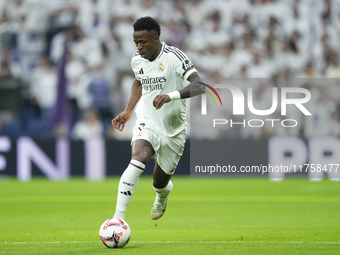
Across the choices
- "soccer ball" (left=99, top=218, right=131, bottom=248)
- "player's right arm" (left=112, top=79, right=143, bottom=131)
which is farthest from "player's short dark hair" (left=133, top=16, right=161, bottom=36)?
"soccer ball" (left=99, top=218, right=131, bottom=248)

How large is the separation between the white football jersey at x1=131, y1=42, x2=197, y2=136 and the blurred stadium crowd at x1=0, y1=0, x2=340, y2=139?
853cm

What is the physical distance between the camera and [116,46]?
16.5 metres

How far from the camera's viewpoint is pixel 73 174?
14906 mm

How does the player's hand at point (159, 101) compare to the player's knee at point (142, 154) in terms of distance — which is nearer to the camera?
the player's hand at point (159, 101)

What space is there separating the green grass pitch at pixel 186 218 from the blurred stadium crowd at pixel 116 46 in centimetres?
196

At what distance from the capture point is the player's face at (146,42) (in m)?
6.00

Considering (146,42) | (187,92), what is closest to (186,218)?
(187,92)

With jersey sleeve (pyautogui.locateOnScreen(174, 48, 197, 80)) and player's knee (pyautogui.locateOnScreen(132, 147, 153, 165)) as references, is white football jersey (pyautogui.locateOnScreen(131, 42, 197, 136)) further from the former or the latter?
player's knee (pyautogui.locateOnScreen(132, 147, 153, 165))

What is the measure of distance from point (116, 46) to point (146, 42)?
418 inches

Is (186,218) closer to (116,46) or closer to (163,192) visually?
(163,192)

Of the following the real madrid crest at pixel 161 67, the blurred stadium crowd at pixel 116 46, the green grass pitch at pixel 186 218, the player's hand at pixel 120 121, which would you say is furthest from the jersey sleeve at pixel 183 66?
the blurred stadium crowd at pixel 116 46

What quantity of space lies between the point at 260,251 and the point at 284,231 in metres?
1.75

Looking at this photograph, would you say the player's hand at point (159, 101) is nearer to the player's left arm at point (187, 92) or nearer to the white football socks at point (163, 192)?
the player's left arm at point (187, 92)

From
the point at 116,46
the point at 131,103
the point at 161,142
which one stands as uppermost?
the point at 131,103
